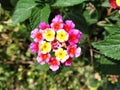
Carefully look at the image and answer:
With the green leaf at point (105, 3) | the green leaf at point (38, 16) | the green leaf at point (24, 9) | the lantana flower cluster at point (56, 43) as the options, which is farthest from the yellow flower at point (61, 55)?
the green leaf at point (105, 3)

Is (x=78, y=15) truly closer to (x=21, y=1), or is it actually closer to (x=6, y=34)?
(x=21, y=1)

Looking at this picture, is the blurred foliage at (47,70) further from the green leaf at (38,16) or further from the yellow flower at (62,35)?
the yellow flower at (62,35)

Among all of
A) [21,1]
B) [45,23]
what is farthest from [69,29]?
[21,1]

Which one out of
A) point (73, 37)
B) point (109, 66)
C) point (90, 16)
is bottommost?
point (109, 66)

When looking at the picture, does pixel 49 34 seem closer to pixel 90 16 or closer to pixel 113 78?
pixel 90 16

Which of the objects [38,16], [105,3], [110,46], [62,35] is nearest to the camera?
[110,46]

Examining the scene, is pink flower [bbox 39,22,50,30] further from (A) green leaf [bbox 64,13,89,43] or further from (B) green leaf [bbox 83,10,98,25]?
(B) green leaf [bbox 83,10,98,25]

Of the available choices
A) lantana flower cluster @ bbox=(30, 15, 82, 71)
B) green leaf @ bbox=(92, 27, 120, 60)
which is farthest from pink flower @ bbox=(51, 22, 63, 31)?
green leaf @ bbox=(92, 27, 120, 60)

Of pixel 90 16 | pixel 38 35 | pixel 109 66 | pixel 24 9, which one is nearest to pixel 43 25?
pixel 38 35
